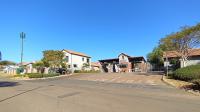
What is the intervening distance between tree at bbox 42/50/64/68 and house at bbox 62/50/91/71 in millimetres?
8498

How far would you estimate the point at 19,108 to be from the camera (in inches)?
483

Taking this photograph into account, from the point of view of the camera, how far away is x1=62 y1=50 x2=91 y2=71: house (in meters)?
67.9

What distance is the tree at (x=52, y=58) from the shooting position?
56.2 meters

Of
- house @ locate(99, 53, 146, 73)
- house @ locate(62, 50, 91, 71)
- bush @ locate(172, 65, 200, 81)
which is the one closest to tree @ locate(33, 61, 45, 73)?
house @ locate(62, 50, 91, 71)

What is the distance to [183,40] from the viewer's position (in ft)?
122

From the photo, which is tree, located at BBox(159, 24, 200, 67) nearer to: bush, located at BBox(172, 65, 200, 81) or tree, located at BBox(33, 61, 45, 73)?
bush, located at BBox(172, 65, 200, 81)

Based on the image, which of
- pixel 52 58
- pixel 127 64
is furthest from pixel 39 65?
pixel 127 64

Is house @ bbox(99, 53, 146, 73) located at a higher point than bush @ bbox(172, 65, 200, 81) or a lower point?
higher

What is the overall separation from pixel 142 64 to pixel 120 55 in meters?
6.20

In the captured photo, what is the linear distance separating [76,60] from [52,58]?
14243mm

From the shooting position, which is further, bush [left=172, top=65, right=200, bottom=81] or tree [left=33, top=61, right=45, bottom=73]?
tree [left=33, top=61, right=45, bottom=73]

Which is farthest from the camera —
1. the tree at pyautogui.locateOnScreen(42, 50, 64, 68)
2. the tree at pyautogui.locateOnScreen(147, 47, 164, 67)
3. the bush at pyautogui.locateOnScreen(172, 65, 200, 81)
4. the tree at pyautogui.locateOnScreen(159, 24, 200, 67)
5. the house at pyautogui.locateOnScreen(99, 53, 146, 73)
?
the tree at pyautogui.locateOnScreen(147, 47, 164, 67)

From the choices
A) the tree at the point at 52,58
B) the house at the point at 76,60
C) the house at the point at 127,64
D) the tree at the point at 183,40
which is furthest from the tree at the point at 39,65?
the tree at the point at 183,40

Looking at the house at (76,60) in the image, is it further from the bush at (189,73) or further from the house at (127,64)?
the bush at (189,73)
